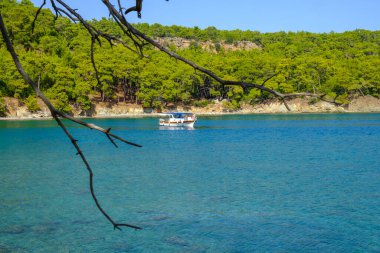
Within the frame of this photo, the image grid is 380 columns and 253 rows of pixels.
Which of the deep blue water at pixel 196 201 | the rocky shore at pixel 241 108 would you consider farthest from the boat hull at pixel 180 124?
the rocky shore at pixel 241 108

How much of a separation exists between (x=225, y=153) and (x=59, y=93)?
44.0 metres

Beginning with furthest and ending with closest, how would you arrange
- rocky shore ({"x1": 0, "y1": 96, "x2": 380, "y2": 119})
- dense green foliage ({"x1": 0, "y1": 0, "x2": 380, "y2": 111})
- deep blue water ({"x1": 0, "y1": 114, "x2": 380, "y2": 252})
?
rocky shore ({"x1": 0, "y1": 96, "x2": 380, "y2": 119}) < dense green foliage ({"x1": 0, "y1": 0, "x2": 380, "y2": 111}) < deep blue water ({"x1": 0, "y1": 114, "x2": 380, "y2": 252})

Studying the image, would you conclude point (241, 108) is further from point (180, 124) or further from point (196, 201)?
point (196, 201)

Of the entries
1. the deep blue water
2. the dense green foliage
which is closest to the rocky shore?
the dense green foliage

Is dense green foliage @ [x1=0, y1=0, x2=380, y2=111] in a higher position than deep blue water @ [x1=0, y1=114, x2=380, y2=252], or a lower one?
higher

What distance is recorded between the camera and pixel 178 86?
79.6 m

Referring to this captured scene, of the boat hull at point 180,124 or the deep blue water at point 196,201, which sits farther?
the boat hull at point 180,124

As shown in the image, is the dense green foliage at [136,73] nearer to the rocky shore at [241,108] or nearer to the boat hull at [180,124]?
the rocky shore at [241,108]

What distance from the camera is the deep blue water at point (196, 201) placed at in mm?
10188

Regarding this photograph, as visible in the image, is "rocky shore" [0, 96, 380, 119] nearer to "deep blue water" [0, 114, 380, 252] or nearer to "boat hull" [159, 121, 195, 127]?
"boat hull" [159, 121, 195, 127]

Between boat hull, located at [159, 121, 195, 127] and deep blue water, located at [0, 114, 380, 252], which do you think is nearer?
deep blue water, located at [0, 114, 380, 252]

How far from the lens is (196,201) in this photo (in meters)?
14.1

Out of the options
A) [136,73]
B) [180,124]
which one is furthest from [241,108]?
[180,124]

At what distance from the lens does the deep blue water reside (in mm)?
10188
